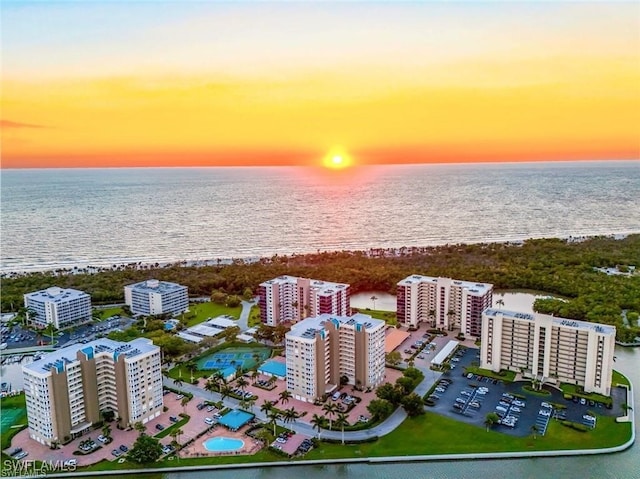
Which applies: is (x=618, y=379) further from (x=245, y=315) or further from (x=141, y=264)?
(x=141, y=264)

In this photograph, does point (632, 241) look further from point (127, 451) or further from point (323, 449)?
point (127, 451)

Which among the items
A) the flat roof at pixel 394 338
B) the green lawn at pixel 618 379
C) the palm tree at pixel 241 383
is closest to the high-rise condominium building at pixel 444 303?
the flat roof at pixel 394 338

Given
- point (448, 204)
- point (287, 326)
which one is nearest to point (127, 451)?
point (287, 326)

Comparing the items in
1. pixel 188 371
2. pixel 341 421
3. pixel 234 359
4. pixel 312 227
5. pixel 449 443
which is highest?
pixel 312 227

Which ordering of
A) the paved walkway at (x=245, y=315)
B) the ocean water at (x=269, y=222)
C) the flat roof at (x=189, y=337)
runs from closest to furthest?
the flat roof at (x=189, y=337) < the paved walkway at (x=245, y=315) < the ocean water at (x=269, y=222)

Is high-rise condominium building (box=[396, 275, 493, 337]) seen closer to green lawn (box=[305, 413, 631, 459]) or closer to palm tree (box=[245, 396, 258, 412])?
green lawn (box=[305, 413, 631, 459])

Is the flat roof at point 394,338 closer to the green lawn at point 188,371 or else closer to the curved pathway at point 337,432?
the curved pathway at point 337,432

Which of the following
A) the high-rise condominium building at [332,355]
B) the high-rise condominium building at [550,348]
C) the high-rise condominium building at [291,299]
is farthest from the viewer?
the high-rise condominium building at [291,299]

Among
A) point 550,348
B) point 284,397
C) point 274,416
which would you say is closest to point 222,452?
point 274,416
